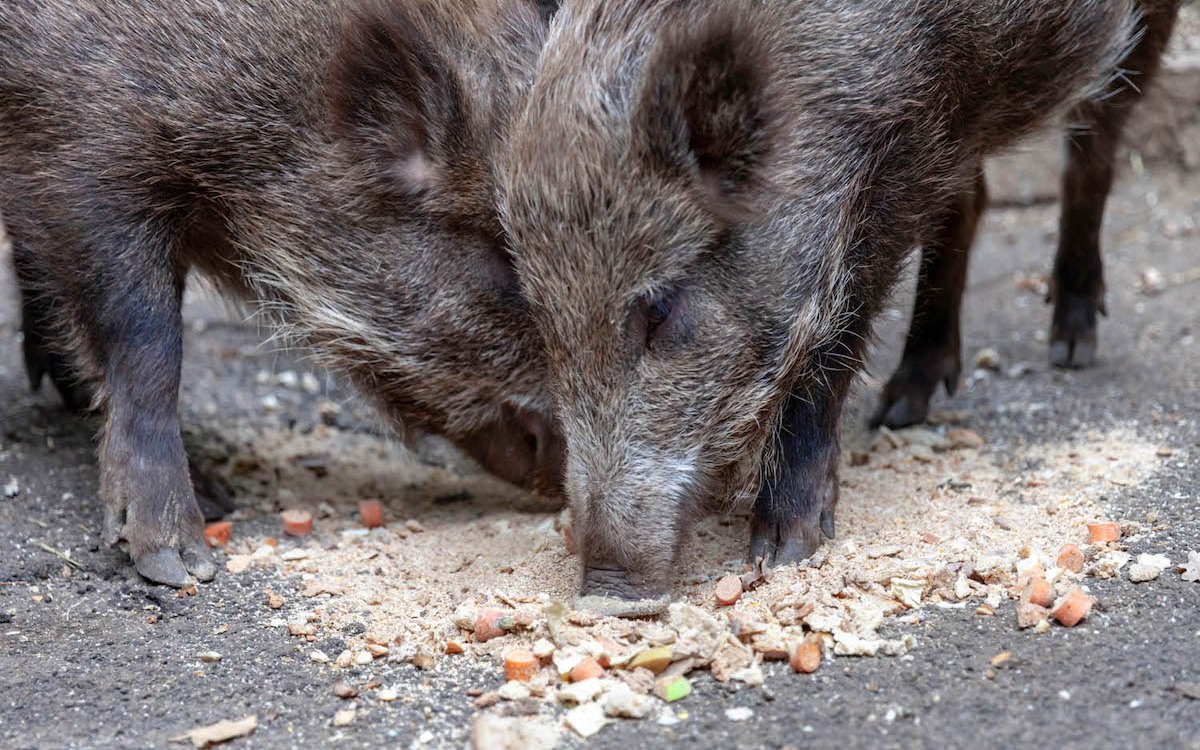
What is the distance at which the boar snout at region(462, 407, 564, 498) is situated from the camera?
442cm

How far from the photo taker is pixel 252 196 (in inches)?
180

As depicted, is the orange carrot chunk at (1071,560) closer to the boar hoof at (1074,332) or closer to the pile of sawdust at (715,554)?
the pile of sawdust at (715,554)

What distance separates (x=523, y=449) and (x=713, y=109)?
1.53 meters

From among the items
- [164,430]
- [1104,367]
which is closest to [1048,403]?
[1104,367]

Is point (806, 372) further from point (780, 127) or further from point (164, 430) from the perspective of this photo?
point (164, 430)

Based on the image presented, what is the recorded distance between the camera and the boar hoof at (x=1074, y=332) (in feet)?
20.1

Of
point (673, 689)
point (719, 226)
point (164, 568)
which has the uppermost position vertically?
point (719, 226)

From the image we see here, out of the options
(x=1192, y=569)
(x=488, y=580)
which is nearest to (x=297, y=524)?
(x=488, y=580)

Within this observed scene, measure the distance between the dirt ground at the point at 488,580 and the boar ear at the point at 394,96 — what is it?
1.29 meters

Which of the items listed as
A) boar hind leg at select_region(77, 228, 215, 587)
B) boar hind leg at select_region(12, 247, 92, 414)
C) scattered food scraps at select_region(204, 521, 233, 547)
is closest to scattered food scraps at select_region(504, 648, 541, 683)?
boar hind leg at select_region(77, 228, 215, 587)

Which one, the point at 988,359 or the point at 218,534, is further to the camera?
the point at 988,359

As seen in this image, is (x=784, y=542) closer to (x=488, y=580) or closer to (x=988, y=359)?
(x=488, y=580)

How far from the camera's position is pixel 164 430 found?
14.7 feet

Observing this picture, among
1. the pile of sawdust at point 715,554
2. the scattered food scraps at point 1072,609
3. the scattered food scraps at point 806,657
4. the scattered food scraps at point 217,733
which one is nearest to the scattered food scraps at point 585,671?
the pile of sawdust at point 715,554
